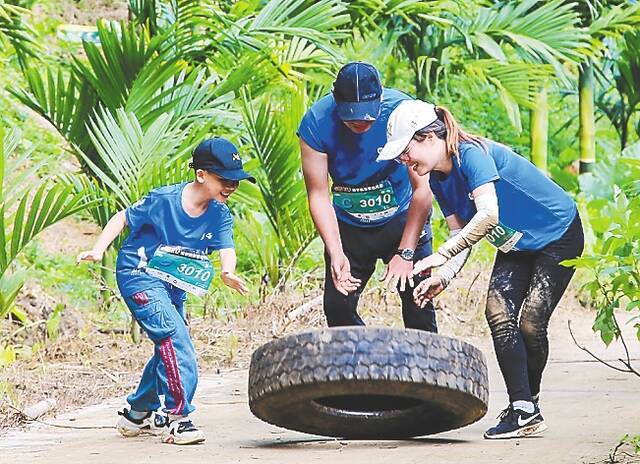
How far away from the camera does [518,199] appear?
4883mm

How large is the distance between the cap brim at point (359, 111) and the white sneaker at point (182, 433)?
136 cm

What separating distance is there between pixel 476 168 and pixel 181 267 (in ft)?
4.36

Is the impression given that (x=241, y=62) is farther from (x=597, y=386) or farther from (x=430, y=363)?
(x=430, y=363)

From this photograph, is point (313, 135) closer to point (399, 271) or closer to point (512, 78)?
point (399, 271)

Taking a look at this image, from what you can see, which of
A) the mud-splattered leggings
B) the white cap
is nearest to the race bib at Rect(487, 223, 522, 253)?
the mud-splattered leggings

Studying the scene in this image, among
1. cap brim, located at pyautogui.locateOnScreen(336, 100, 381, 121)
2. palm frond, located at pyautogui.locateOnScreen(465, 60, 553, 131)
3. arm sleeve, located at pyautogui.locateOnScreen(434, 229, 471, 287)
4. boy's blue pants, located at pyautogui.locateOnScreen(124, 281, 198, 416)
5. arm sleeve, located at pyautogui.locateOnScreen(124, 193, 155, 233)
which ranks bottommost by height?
boy's blue pants, located at pyautogui.locateOnScreen(124, 281, 198, 416)

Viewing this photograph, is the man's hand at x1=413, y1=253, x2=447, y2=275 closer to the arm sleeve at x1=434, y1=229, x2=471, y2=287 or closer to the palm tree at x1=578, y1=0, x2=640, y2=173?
the arm sleeve at x1=434, y1=229, x2=471, y2=287

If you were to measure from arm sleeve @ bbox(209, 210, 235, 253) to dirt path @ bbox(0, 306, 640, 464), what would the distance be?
0.80 m

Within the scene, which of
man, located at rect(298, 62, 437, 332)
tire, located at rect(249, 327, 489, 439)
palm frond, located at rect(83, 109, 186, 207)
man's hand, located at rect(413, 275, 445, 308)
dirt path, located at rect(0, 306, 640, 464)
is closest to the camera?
tire, located at rect(249, 327, 489, 439)

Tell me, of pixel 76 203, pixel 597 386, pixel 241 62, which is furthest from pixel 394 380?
pixel 241 62

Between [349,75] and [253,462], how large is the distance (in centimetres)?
151

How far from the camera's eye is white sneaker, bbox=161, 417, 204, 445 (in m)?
4.94

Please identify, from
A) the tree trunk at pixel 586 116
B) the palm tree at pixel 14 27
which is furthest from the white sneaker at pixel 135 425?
the tree trunk at pixel 586 116

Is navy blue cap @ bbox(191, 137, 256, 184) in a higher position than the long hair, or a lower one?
lower
